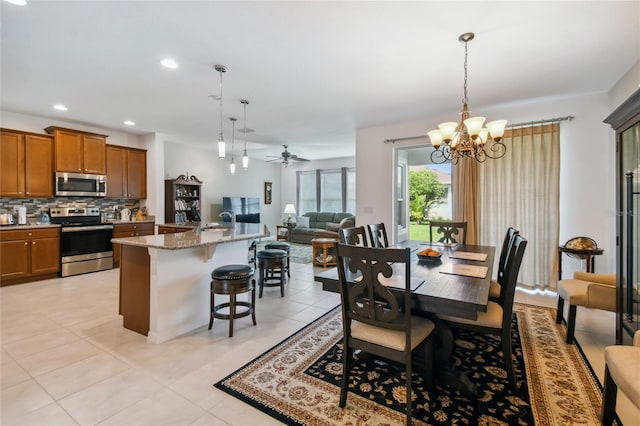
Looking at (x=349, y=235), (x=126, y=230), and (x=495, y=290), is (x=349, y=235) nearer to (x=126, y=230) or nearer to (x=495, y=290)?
(x=495, y=290)

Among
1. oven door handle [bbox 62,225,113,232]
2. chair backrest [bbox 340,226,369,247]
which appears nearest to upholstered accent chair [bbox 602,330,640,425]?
chair backrest [bbox 340,226,369,247]

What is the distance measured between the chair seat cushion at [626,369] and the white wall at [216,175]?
7.55 meters

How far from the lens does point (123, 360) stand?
7.70ft

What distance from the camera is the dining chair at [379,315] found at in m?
1.62

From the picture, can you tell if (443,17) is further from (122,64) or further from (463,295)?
(122,64)

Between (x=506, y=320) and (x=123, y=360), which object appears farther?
(x=123, y=360)

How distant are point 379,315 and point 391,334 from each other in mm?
138

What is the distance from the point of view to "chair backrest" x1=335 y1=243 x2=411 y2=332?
5.25 feet

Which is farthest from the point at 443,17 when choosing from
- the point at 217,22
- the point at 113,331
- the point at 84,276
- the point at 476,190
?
the point at 84,276

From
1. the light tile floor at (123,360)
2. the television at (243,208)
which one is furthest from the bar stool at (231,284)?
the television at (243,208)

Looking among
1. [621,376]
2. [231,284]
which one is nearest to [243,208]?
[231,284]

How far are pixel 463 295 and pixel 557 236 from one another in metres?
3.24

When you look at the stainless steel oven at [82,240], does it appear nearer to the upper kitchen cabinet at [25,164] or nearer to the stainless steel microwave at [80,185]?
the stainless steel microwave at [80,185]

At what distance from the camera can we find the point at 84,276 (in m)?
4.91
